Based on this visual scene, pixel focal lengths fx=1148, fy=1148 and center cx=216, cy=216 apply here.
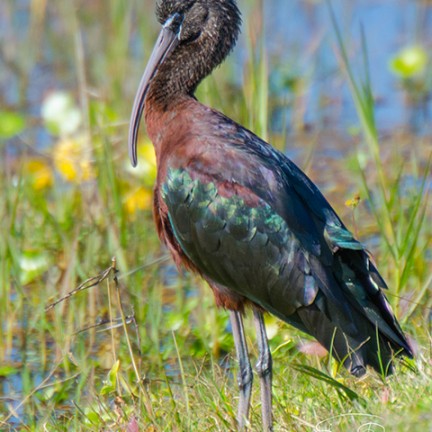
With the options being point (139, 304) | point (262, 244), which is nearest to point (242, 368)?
point (262, 244)

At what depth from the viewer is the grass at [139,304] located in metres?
3.95

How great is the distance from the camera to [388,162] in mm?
7418

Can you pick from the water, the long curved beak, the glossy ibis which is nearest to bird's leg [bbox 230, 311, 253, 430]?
the glossy ibis

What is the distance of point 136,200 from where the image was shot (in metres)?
6.23

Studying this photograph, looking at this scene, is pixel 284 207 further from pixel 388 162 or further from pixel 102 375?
pixel 388 162

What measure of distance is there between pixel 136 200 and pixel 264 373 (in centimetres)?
218

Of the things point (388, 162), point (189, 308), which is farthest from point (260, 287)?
point (388, 162)

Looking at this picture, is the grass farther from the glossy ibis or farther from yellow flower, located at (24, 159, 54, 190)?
the glossy ibis

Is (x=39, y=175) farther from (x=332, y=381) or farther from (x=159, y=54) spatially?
(x=332, y=381)

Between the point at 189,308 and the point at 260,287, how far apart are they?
1268mm

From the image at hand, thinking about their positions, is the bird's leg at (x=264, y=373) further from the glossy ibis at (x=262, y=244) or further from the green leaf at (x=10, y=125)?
the green leaf at (x=10, y=125)

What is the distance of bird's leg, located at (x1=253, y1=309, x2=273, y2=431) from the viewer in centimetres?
395

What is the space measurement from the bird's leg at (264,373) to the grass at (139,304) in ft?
0.16

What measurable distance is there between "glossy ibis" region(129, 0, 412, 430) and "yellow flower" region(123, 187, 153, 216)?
163 cm
